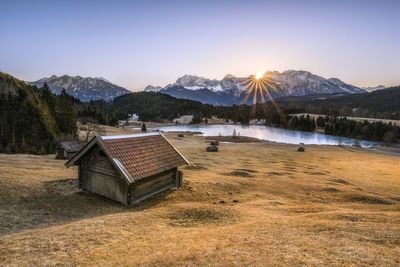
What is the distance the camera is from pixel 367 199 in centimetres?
2995

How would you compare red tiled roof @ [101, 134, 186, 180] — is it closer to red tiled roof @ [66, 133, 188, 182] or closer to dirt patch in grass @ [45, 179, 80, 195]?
red tiled roof @ [66, 133, 188, 182]

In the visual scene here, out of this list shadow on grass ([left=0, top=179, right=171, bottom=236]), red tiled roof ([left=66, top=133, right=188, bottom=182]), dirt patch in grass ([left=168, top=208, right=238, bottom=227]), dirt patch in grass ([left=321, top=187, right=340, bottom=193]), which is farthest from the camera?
dirt patch in grass ([left=321, top=187, right=340, bottom=193])

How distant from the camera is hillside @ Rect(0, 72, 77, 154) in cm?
7688

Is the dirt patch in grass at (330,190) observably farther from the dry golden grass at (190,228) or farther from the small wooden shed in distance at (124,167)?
the small wooden shed in distance at (124,167)

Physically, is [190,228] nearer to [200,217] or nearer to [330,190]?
[200,217]

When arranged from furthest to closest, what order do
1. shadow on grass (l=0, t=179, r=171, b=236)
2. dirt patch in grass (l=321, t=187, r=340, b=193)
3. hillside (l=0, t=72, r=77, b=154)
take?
hillside (l=0, t=72, r=77, b=154) < dirt patch in grass (l=321, t=187, r=340, b=193) < shadow on grass (l=0, t=179, r=171, b=236)

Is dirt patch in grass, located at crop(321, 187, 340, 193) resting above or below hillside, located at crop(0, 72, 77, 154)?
below

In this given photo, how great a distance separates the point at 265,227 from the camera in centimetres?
1712

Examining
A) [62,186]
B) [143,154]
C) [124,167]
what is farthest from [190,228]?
[62,186]

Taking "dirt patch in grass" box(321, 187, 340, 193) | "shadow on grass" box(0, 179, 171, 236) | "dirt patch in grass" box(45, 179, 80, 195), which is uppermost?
"dirt patch in grass" box(45, 179, 80, 195)

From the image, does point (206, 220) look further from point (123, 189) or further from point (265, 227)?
point (123, 189)

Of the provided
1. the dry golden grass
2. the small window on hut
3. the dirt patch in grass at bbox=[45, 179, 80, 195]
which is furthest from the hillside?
the small window on hut

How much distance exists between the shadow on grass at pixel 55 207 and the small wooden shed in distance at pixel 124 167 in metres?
0.74

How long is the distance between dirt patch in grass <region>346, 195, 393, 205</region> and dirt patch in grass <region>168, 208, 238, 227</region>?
15890 millimetres
